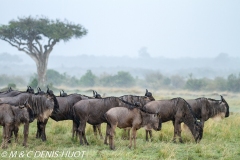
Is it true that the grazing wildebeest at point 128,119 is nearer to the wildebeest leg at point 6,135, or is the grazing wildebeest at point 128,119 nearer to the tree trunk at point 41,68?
the wildebeest leg at point 6,135

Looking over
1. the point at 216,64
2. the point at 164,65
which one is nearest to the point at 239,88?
the point at 216,64

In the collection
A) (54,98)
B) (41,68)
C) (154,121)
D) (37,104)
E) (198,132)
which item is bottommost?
(198,132)

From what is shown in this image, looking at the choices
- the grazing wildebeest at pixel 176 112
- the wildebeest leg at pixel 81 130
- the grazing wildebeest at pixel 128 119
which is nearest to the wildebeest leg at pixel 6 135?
the wildebeest leg at pixel 81 130

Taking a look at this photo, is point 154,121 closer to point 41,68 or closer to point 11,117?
point 11,117

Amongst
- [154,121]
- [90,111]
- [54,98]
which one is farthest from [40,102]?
[154,121]

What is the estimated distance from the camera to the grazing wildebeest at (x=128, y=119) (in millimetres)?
9039

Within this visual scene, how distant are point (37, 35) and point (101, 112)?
84.5 feet

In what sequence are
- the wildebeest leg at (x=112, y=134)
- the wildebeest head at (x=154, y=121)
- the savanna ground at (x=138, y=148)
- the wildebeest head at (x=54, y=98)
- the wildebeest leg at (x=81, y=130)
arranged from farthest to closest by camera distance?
the wildebeest head at (x=54, y=98) < the wildebeest leg at (x=81, y=130) < the wildebeest head at (x=154, y=121) < the wildebeest leg at (x=112, y=134) < the savanna ground at (x=138, y=148)

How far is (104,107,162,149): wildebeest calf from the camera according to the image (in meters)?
9.04

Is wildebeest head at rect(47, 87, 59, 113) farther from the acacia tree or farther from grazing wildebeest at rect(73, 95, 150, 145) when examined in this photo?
the acacia tree

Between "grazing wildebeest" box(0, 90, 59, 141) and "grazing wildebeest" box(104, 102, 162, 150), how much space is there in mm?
1721

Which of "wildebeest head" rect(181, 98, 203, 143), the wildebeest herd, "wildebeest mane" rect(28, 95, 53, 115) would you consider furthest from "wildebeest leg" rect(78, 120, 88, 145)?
"wildebeest head" rect(181, 98, 203, 143)

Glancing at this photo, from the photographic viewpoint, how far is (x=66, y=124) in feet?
42.3

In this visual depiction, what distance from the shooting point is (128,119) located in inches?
361
